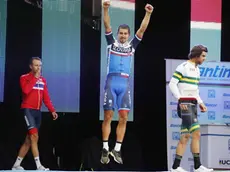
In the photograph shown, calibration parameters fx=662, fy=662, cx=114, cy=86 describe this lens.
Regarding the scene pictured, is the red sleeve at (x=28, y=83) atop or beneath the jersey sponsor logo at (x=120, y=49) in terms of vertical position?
beneath

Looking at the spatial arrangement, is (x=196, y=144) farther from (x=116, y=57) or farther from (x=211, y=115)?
(x=211, y=115)

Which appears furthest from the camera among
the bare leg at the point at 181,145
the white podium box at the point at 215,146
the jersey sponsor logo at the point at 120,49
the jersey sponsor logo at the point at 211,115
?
the jersey sponsor logo at the point at 211,115

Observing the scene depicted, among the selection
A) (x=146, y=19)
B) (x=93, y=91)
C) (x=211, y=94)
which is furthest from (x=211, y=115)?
(x=146, y=19)

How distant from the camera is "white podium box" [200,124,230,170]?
34.6ft

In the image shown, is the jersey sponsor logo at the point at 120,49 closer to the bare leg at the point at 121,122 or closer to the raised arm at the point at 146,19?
the raised arm at the point at 146,19

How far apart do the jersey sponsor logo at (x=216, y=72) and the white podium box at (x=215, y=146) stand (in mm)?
1016

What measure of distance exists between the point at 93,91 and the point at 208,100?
1959 millimetres

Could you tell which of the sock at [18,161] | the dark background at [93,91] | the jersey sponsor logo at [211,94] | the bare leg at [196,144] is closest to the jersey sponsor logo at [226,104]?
the jersey sponsor logo at [211,94]

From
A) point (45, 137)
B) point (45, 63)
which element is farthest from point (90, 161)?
point (45, 63)

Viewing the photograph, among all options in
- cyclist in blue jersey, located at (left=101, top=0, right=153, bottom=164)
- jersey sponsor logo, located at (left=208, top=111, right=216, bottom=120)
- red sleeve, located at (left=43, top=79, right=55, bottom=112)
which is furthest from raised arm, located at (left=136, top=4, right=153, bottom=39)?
jersey sponsor logo, located at (left=208, top=111, right=216, bottom=120)

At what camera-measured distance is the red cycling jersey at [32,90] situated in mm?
9922

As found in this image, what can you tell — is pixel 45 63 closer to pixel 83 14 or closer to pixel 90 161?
pixel 83 14

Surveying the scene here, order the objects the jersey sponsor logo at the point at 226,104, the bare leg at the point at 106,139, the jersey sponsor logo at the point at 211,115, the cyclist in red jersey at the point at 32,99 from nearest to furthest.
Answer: the bare leg at the point at 106,139
the cyclist in red jersey at the point at 32,99
the jersey sponsor logo at the point at 211,115
the jersey sponsor logo at the point at 226,104

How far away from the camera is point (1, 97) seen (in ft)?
35.6
